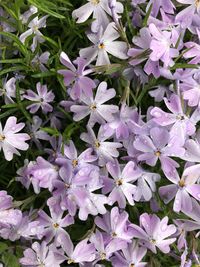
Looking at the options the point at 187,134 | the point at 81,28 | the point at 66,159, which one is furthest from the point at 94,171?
the point at 81,28

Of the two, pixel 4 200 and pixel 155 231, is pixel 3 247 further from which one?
pixel 155 231

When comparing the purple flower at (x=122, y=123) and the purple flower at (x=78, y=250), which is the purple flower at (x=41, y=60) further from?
the purple flower at (x=78, y=250)

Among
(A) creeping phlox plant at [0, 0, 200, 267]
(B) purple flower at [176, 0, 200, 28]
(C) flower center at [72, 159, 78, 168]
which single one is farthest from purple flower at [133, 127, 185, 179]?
(B) purple flower at [176, 0, 200, 28]

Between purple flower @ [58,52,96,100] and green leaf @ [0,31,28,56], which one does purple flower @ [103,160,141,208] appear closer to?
purple flower @ [58,52,96,100]

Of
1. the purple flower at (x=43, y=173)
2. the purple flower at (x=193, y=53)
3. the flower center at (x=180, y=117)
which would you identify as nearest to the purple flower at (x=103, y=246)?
the purple flower at (x=43, y=173)

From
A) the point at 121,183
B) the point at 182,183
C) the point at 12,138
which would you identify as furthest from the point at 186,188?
the point at 12,138

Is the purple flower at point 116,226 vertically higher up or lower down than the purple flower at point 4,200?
lower down
